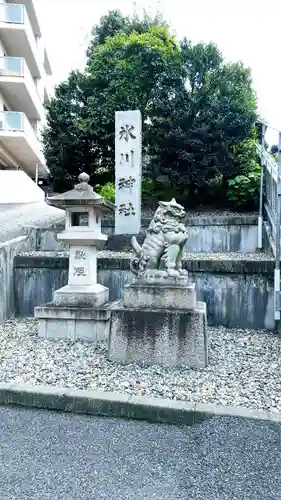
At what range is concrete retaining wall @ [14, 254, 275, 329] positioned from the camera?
5.24 m

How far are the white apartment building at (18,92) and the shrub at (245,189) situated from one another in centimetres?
981

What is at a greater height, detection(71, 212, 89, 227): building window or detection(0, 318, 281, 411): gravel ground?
detection(71, 212, 89, 227): building window

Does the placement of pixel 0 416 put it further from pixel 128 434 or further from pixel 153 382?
pixel 153 382

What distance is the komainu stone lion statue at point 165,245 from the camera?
4.06m

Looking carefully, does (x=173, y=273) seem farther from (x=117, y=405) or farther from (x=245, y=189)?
(x=245, y=189)

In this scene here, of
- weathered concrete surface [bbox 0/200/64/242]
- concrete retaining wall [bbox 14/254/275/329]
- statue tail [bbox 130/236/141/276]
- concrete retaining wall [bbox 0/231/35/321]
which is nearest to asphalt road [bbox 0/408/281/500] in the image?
statue tail [bbox 130/236/141/276]

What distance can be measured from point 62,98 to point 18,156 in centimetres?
618

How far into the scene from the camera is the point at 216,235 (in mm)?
8414

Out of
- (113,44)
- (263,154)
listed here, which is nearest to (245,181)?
(263,154)

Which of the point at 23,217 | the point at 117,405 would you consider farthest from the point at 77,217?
the point at 23,217

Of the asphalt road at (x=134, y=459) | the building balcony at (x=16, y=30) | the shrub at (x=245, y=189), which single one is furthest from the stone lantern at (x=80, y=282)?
the building balcony at (x=16, y=30)

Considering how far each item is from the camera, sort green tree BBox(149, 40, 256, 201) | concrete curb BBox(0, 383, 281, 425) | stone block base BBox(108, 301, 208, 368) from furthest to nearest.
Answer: green tree BBox(149, 40, 256, 201) → stone block base BBox(108, 301, 208, 368) → concrete curb BBox(0, 383, 281, 425)

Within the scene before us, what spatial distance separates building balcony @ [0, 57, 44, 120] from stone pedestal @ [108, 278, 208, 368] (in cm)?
1540

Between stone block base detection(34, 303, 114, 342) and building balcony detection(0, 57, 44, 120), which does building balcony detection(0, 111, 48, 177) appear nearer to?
building balcony detection(0, 57, 44, 120)
